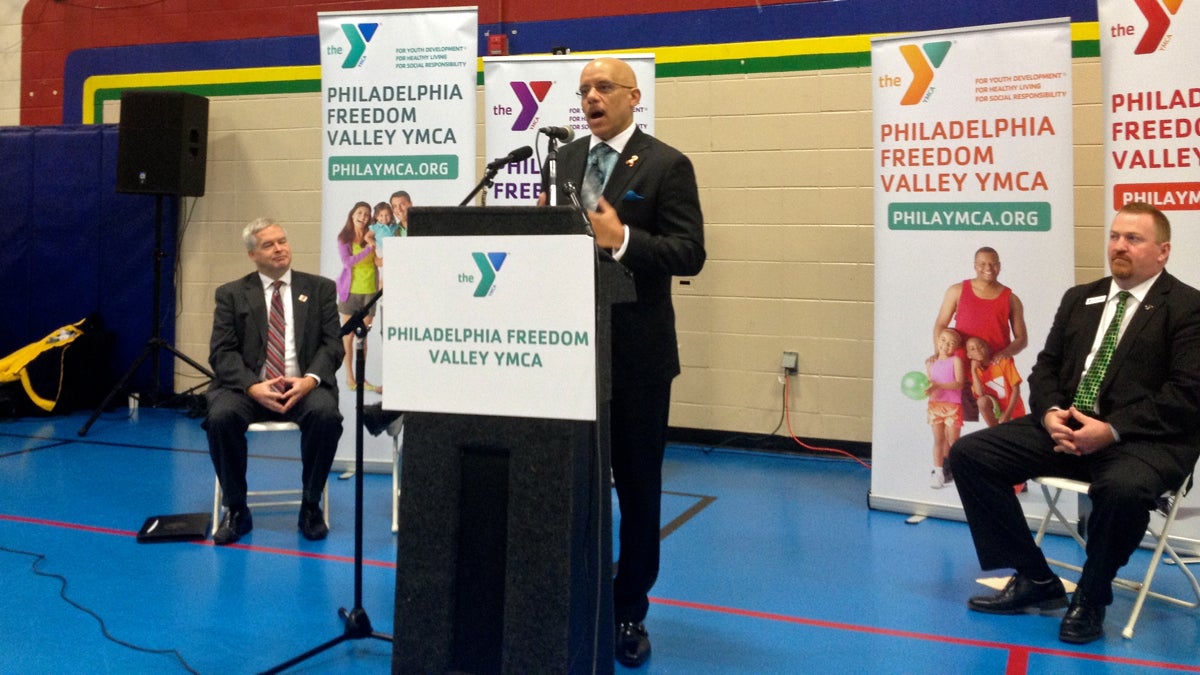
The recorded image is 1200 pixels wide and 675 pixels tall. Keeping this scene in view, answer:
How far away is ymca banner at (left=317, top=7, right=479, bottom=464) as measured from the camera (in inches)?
192

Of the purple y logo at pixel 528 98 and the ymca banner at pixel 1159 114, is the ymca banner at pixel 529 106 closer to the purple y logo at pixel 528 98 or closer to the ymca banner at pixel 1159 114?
the purple y logo at pixel 528 98

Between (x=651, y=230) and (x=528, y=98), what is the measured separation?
2.53 m

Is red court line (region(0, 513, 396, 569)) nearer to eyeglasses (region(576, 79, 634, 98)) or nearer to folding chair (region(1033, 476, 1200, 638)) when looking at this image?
eyeglasses (region(576, 79, 634, 98))

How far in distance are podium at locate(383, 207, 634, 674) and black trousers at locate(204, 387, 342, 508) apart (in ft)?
6.83

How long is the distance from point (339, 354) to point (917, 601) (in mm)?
2534

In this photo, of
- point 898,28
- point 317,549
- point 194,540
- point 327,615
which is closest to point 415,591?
point 327,615

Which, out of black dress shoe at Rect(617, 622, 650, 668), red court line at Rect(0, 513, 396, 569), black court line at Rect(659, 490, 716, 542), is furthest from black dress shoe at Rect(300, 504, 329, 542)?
black dress shoe at Rect(617, 622, 650, 668)

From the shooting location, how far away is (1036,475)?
345cm

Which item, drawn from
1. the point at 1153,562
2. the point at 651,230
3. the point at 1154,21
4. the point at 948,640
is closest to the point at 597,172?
the point at 651,230

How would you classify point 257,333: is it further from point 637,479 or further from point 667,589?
point 637,479

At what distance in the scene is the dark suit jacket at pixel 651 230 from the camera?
271 cm

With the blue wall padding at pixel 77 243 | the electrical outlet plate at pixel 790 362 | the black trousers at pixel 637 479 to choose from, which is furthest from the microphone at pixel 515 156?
the blue wall padding at pixel 77 243

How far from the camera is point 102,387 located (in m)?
7.14

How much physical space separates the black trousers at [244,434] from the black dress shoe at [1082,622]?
275cm
